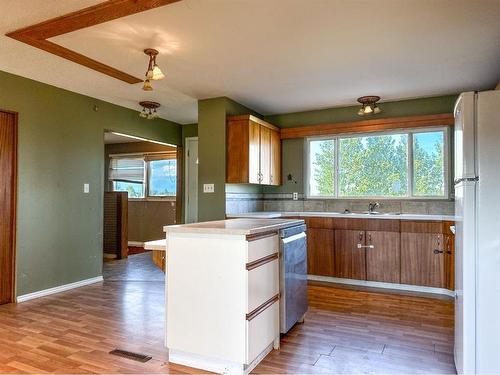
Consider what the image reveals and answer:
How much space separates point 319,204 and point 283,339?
276 centimetres

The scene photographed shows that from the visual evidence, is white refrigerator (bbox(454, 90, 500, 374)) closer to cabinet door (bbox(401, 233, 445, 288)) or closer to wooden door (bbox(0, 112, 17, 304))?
cabinet door (bbox(401, 233, 445, 288))

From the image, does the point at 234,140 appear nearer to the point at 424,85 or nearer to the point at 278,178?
the point at 278,178

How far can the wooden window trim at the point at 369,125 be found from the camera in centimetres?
436

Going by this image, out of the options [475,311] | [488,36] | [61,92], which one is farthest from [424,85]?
[61,92]

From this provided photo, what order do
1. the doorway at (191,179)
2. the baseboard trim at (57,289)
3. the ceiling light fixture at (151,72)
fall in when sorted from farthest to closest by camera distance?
the doorway at (191,179)
the baseboard trim at (57,289)
the ceiling light fixture at (151,72)

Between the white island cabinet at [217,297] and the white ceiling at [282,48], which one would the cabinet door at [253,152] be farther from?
the white island cabinet at [217,297]

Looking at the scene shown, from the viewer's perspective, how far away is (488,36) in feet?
9.25

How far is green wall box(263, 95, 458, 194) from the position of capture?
14.8ft

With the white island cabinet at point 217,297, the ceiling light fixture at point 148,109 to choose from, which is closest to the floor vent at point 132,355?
the white island cabinet at point 217,297

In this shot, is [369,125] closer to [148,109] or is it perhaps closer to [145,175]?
[148,109]

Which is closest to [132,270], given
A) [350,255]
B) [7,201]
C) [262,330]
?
[7,201]

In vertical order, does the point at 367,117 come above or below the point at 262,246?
above

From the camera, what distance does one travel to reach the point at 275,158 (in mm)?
5211

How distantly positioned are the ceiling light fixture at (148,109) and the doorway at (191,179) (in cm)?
124
